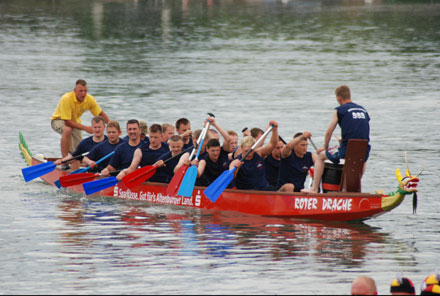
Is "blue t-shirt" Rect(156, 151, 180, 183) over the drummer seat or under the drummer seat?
under

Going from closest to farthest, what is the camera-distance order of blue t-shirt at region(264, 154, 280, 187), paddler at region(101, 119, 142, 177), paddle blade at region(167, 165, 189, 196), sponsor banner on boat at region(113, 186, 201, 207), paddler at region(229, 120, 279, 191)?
paddler at region(229, 120, 279, 191) → paddle blade at region(167, 165, 189, 196) → sponsor banner on boat at region(113, 186, 201, 207) → blue t-shirt at region(264, 154, 280, 187) → paddler at region(101, 119, 142, 177)

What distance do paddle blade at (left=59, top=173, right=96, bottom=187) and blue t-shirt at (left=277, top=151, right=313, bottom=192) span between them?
400 cm

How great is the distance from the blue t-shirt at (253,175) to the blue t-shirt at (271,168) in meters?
0.61

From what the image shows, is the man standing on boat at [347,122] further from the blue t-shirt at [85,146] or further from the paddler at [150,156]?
the blue t-shirt at [85,146]

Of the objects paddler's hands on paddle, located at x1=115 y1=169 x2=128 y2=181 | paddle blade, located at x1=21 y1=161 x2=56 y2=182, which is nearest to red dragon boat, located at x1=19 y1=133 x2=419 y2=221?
paddler's hands on paddle, located at x1=115 y1=169 x2=128 y2=181

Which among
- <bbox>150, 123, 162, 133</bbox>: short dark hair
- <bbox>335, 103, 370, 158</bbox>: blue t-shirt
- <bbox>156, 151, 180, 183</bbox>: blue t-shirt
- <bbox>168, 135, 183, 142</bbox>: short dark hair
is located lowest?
<bbox>156, 151, 180, 183</bbox>: blue t-shirt

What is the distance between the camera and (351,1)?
100 meters

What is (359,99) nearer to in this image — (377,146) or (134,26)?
(377,146)

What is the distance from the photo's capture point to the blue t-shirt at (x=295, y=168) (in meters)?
16.0

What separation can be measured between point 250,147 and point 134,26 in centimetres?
5262

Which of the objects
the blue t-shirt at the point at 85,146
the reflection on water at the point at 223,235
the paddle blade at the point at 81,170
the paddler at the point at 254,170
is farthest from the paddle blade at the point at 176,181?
the blue t-shirt at the point at 85,146

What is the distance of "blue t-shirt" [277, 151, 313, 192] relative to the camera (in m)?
16.0

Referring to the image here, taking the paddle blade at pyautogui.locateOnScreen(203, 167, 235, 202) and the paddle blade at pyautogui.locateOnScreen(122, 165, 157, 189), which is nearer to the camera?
the paddle blade at pyautogui.locateOnScreen(203, 167, 235, 202)

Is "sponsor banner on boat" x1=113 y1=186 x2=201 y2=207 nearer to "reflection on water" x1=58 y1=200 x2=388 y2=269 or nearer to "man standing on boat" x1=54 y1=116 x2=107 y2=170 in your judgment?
"reflection on water" x1=58 y1=200 x2=388 y2=269
